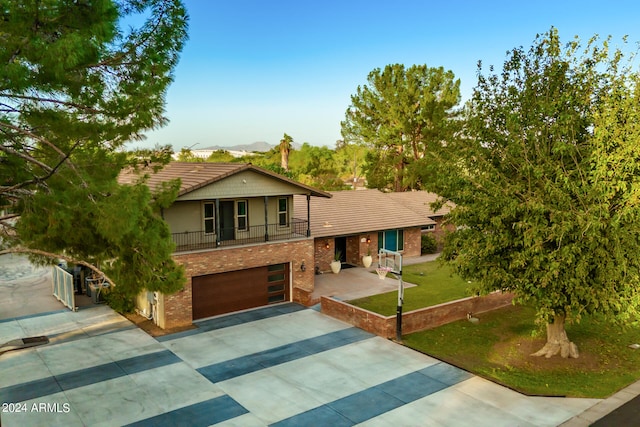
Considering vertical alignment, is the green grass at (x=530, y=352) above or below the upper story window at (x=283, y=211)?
below

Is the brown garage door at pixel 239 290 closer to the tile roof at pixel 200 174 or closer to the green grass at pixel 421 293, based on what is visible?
the green grass at pixel 421 293

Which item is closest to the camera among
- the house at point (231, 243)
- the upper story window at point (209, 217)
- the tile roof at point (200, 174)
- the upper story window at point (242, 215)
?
the tile roof at point (200, 174)

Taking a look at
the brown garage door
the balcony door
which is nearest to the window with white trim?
the balcony door

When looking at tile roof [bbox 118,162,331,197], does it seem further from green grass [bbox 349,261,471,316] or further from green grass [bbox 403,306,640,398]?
green grass [bbox 403,306,640,398]

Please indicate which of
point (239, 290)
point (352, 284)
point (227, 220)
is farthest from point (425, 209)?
point (239, 290)

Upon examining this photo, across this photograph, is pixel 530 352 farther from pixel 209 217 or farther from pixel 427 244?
pixel 427 244

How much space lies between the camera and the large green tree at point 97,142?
30.1 ft

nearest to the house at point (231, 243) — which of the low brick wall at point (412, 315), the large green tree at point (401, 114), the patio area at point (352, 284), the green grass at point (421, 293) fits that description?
the patio area at point (352, 284)

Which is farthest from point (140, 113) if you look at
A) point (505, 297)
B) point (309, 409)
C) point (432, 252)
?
point (432, 252)

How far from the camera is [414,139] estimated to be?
46.8 m

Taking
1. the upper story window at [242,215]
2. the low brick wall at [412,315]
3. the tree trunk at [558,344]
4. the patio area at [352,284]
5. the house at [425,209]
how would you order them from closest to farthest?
the tree trunk at [558,344] < the low brick wall at [412,315] < the upper story window at [242,215] < the patio area at [352,284] < the house at [425,209]

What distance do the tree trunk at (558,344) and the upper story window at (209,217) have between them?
13.4m

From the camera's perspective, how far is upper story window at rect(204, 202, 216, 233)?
20094 millimetres

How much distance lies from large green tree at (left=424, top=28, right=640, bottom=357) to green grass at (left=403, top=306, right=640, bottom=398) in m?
1.13
